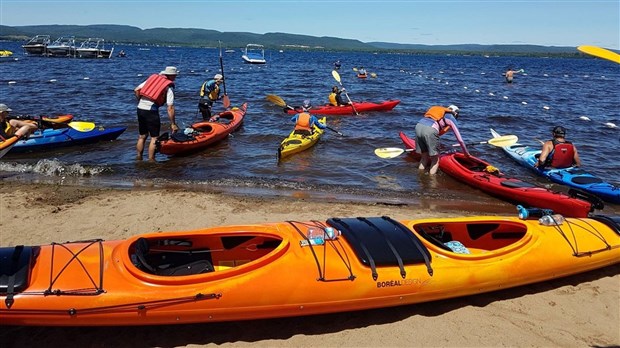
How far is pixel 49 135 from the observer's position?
9.57 metres

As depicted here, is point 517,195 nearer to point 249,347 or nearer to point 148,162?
point 249,347

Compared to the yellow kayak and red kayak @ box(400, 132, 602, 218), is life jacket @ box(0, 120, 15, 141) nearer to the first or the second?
the yellow kayak

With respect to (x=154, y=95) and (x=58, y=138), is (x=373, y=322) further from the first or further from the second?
(x=58, y=138)

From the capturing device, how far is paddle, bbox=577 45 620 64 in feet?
11.3


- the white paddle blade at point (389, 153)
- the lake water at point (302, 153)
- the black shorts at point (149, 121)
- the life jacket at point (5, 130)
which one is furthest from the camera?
the white paddle blade at point (389, 153)

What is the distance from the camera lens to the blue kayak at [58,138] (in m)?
9.32

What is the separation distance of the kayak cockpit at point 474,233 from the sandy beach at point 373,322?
2.08 feet

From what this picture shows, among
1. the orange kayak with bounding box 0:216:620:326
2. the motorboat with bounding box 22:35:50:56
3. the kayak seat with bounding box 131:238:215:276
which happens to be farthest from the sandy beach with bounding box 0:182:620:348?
the motorboat with bounding box 22:35:50:56

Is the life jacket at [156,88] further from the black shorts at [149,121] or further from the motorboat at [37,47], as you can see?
the motorboat at [37,47]

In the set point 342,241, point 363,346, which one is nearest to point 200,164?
point 342,241

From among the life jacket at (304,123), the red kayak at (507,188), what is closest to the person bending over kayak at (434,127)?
the red kayak at (507,188)

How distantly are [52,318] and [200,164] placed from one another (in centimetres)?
609

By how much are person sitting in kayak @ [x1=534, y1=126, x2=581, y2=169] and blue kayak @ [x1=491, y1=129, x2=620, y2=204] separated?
0.11m

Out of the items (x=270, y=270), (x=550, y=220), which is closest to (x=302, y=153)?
(x=550, y=220)
